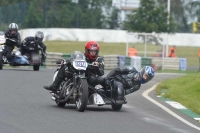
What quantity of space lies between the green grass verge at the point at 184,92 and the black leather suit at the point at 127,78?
61.1 inches

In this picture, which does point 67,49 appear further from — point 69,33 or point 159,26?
point 159,26

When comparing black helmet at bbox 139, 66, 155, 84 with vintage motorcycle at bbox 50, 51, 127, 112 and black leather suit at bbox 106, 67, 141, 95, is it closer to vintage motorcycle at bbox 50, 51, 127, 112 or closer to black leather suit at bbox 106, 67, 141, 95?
black leather suit at bbox 106, 67, 141, 95

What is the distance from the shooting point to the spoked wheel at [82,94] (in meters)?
12.9

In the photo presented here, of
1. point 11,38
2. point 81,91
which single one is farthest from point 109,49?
point 81,91

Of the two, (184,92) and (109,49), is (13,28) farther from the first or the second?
(109,49)

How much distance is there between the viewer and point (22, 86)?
1842 centimetres

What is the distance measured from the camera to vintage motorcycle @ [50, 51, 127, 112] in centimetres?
1303

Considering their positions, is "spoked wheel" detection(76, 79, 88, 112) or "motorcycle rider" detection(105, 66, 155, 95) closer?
"spoked wheel" detection(76, 79, 88, 112)

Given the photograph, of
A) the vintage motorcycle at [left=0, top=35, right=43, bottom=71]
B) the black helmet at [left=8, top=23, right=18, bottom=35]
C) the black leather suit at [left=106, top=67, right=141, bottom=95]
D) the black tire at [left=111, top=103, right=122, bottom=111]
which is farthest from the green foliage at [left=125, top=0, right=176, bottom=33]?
the black tire at [left=111, top=103, right=122, bottom=111]

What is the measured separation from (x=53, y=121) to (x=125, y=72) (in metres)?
2.72

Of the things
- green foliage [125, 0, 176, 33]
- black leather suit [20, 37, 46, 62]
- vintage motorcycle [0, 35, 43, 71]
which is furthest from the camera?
green foliage [125, 0, 176, 33]

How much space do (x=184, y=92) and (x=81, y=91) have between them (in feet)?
16.9

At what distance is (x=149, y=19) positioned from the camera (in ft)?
153

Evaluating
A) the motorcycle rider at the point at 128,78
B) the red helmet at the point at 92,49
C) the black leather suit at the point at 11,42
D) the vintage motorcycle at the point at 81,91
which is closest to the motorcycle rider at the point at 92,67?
the red helmet at the point at 92,49
